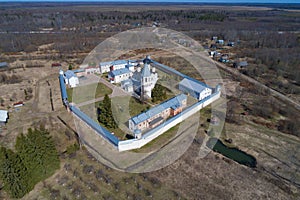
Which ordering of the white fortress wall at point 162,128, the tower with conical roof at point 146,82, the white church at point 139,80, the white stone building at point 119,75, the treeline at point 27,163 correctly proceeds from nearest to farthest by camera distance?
the treeline at point 27,163 → the white fortress wall at point 162,128 → the tower with conical roof at point 146,82 → the white church at point 139,80 → the white stone building at point 119,75

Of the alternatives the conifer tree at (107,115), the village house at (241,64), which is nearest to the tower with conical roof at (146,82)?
the conifer tree at (107,115)

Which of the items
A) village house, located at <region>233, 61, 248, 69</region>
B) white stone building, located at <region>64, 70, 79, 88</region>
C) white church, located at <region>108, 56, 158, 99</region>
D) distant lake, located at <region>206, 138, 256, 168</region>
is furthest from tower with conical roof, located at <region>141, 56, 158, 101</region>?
village house, located at <region>233, 61, 248, 69</region>

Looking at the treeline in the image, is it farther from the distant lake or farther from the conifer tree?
the distant lake

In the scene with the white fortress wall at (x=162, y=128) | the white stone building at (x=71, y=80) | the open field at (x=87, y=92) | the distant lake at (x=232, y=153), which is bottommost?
the distant lake at (x=232, y=153)

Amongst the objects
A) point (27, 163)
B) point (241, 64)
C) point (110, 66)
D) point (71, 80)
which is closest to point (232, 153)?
point (27, 163)

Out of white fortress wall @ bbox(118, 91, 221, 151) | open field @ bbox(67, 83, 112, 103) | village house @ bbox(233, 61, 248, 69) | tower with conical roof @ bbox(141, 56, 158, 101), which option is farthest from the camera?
village house @ bbox(233, 61, 248, 69)

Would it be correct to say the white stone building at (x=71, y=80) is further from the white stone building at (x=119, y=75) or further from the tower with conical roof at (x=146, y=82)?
the tower with conical roof at (x=146, y=82)

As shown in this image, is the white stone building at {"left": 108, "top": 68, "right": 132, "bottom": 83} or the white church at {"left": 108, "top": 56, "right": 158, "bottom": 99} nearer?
the white church at {"left": 108, "top": 56, "right": 158, "bottom": 99}
